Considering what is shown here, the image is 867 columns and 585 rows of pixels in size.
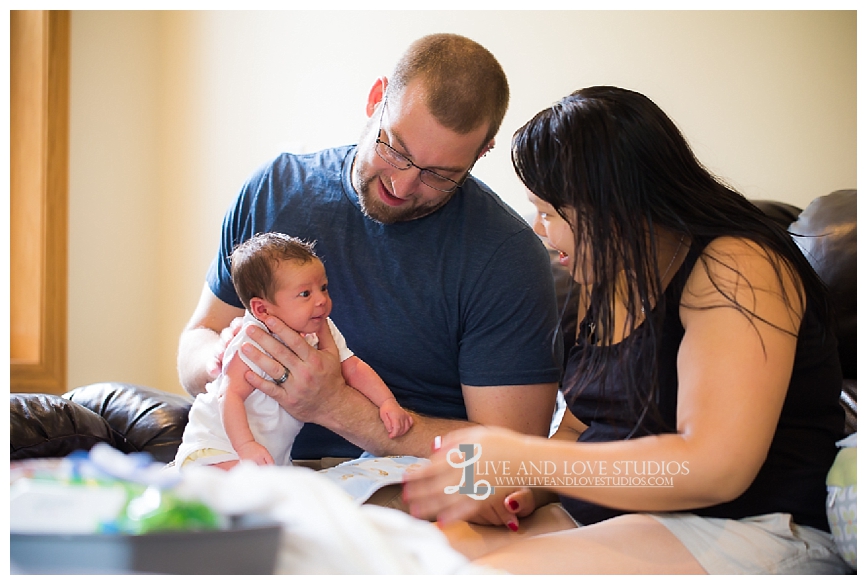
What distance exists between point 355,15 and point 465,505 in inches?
89.0

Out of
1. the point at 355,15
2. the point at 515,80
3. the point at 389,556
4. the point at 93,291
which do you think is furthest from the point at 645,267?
the point at 93,291

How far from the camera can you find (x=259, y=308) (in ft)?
4.78

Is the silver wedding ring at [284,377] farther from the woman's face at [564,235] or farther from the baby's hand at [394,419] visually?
the woman's face at [564,235]

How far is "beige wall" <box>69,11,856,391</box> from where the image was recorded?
2211 millimetres

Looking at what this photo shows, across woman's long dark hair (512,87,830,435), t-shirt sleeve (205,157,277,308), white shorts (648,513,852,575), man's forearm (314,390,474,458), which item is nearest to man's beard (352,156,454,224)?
t-shirt sleeve (205,157,277,308)

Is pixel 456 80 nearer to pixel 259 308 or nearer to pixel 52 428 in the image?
pixel 259 308

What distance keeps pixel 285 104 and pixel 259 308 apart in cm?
170

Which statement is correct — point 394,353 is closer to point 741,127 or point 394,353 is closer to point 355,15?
point 741,127

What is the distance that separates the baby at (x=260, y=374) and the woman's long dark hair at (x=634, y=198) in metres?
0.51

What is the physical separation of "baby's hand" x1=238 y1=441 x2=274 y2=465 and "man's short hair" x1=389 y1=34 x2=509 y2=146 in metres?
0.65

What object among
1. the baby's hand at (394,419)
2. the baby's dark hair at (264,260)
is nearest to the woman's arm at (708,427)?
the baby's hand at (394,419)

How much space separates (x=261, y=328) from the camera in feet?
4.72

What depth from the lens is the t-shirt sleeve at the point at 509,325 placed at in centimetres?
153

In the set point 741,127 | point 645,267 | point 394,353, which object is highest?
point 741,127
